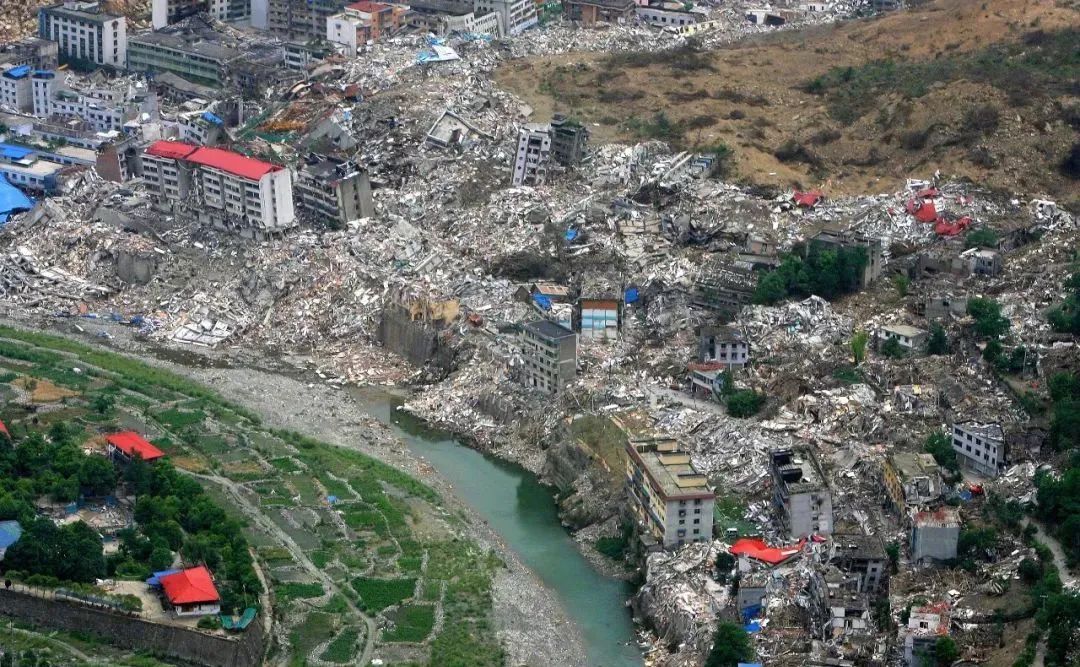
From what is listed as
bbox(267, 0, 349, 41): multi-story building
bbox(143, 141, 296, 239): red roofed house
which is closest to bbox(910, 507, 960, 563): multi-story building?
bbox(143, 141, 296, 239): red roofed house

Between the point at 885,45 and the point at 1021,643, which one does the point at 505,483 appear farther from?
the point at 885,45

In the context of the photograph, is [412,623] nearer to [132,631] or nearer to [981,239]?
[132,631]

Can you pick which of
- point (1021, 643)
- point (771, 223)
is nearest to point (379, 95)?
point (771, 223)

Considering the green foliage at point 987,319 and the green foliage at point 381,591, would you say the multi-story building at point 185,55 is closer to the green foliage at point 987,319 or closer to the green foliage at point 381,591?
the green foliage at point 987,319

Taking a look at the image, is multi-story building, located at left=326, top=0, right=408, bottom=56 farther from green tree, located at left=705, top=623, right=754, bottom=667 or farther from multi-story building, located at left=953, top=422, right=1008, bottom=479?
green tree, located at left=705, top=623, right=754, bottom=667

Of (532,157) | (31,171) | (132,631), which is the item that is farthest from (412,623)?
(31,171)

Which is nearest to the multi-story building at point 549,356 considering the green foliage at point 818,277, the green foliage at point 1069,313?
the green foliage at point 818,277
